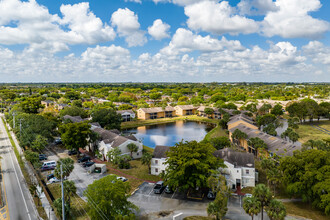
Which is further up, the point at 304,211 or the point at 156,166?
the point at 156,166

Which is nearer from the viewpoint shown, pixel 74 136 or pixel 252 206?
pixel 252 206

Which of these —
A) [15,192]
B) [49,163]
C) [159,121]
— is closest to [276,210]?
[15,192]

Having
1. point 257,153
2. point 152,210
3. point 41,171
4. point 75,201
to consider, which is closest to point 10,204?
point 75,201

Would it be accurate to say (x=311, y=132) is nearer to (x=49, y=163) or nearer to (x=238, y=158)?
(x=238, y=158)

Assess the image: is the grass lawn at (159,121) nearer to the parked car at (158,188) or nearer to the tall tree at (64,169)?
the tall tree at (64,169)

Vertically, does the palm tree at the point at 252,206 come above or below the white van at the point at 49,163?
above

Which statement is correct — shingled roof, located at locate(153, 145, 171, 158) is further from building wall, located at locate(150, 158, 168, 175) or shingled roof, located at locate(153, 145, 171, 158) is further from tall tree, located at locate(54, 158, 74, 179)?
tall tree, located at locate(54, 158, 74, 179)

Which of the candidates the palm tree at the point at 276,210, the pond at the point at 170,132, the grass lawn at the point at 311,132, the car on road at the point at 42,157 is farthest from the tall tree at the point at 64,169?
the grass lawn at the point at 311,132
